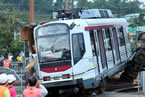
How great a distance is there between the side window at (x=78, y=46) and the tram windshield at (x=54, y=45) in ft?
0.76

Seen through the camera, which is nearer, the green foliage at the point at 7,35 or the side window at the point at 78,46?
the side window at the point at 78,46

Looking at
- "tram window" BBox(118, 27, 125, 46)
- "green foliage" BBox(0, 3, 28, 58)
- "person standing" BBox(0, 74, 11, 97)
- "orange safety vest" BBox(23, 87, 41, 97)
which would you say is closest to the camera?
"person standing" BBox(0, 74, 11, 97)

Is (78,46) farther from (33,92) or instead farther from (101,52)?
(33,92)

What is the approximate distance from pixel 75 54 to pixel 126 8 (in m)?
54.9

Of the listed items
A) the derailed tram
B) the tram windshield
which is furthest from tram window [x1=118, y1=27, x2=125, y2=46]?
the tram windshield

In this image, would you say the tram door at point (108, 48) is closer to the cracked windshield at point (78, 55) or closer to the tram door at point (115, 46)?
the cracked windshield at point (78, 55)

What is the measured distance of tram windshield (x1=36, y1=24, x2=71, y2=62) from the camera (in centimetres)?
1595

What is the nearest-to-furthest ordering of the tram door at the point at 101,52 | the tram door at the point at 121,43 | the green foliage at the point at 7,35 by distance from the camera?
1. the tram door at the point at 101,52
2. the tram door at the point at 121,43
3. the green foliage at the point at 7,35

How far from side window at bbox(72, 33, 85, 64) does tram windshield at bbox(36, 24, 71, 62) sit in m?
0.23

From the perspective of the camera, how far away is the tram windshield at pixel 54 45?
52.3 feet

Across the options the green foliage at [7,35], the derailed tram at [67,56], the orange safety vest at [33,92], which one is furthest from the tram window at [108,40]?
the green foliage at [7,35]

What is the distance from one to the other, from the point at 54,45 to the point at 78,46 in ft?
3.05

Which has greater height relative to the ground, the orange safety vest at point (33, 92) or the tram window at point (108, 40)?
the tram window at point (108, 40)

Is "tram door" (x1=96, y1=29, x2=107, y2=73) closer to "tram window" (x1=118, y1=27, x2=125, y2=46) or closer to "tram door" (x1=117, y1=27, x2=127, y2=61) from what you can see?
"tram door" (x1=117, y1=27, x2=127, y2=61)
